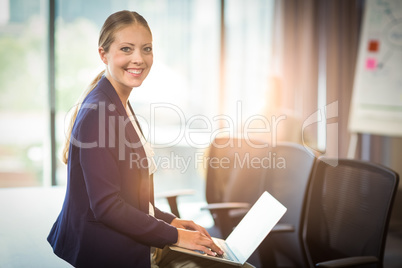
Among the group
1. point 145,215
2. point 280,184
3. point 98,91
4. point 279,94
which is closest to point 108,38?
point 98,91

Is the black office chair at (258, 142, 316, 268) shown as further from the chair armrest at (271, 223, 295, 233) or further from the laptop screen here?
the laptop screen

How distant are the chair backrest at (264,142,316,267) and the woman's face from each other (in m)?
1.00

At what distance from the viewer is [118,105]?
1.05 metres

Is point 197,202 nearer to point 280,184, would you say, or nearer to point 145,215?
point 280,184

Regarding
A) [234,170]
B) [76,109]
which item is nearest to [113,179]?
[76,109]

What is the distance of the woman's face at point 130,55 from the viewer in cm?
100

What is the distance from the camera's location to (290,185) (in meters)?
1.90

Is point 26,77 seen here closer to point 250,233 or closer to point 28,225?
point 28,225

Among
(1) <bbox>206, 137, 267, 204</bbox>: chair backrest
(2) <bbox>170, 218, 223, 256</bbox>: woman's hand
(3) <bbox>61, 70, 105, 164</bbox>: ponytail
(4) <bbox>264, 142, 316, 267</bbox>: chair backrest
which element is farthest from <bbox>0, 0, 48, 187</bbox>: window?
(2) <bbox>170, 218, 223, 256</bbox>: woman's hand

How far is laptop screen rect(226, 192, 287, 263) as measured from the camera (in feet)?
3.57

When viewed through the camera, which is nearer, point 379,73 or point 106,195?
point 106,195

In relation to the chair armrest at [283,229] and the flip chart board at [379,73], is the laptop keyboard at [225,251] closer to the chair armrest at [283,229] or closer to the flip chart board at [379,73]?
the chair armrest at [283,229]

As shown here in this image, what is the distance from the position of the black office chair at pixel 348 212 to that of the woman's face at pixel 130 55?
82 cm

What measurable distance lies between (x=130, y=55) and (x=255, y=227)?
0.56m
